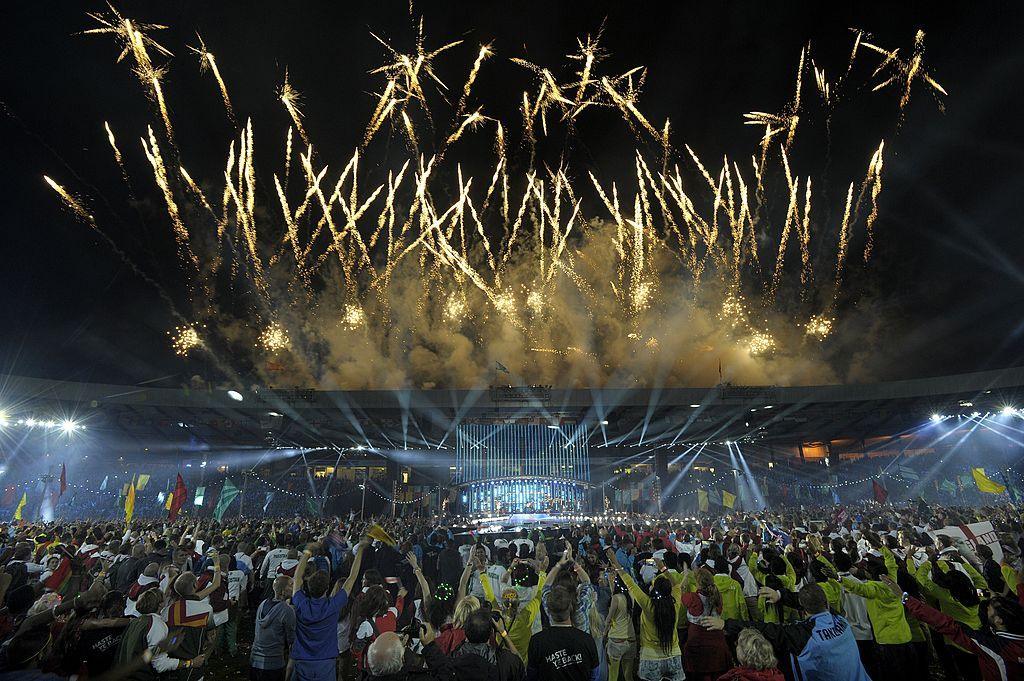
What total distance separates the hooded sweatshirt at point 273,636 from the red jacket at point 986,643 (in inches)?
265

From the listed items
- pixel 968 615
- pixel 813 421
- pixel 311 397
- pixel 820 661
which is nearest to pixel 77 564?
pixel 820 661

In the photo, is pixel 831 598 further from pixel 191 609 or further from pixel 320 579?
pixel 191 609

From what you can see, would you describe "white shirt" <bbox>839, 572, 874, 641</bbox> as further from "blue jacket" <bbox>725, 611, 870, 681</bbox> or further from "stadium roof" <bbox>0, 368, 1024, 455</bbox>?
"stadium roof" <bbox>0, 368, 1024, 455</bbox>

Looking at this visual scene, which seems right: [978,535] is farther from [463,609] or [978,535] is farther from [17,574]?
[17,574]

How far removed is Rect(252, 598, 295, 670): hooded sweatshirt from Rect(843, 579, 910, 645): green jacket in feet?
20.8

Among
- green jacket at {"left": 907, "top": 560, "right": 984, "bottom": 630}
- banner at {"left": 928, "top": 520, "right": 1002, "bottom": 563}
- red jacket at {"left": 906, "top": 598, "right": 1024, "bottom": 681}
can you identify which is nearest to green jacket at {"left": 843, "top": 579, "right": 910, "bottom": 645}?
red jacket at {"left": 906, "top": 598, "right": 1024, "bottom": 681}

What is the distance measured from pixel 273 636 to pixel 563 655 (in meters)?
3.19

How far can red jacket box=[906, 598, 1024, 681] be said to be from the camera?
4.56 metres

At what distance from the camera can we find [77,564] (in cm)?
881

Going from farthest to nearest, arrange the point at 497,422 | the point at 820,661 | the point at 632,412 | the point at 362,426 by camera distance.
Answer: the point at 497,422
the point at 362,426
the point at 632,412
the point at 820,661

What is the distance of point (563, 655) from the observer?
3.80 meters

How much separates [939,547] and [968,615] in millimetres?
4953

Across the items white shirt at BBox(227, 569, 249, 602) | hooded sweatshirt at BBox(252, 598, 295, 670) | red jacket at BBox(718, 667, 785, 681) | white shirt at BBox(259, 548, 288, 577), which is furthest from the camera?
white shirt at BBox(259, 548, 288, 577)

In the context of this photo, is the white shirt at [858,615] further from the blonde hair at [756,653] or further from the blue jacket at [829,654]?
the blonde hair at [756,653]
